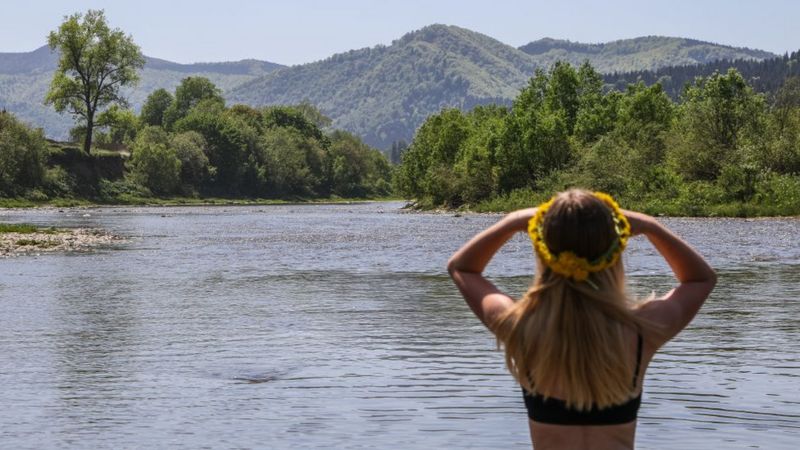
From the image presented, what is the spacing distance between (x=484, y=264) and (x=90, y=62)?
484 ft

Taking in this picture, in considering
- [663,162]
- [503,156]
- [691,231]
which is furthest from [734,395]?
[503,156]

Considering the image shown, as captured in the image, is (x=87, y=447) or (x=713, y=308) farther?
(x=713, y=308)

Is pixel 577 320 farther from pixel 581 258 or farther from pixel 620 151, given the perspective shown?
pixel 620 151

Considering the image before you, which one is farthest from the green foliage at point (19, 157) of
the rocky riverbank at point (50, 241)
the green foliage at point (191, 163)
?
the rocky riverbank at point (50, 241)

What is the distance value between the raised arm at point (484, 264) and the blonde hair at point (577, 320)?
12 centimetres

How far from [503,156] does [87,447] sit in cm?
10860

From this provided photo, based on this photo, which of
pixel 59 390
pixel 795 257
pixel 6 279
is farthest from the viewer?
pixel 795 257

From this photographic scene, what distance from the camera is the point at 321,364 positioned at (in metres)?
18.4

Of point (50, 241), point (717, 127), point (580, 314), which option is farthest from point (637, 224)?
point (717, 127)

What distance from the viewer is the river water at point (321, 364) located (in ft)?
44.1

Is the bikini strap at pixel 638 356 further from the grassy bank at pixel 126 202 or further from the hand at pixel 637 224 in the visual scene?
the grassy bank at pixel 126 202

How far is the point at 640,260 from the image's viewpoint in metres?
42.1

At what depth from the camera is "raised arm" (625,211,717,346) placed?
4.68m

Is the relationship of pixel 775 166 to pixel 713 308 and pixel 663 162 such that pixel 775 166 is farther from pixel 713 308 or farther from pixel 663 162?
pixel 713 308
